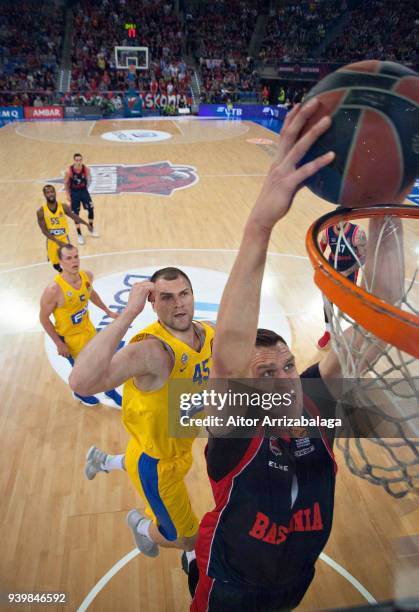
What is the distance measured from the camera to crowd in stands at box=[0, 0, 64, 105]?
77.9 ft

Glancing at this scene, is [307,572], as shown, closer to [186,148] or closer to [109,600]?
[109,600]

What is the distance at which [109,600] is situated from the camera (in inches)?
114

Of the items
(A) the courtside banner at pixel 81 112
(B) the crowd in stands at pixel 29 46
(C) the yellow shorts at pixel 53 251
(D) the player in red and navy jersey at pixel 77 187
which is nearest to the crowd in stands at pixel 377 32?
(A) the courtside banner at pixel 81 112

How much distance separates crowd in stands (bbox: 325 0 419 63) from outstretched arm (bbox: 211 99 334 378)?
Result: 29408mm

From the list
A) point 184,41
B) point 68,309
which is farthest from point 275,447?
point 184,41

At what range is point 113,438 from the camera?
4.16 meters

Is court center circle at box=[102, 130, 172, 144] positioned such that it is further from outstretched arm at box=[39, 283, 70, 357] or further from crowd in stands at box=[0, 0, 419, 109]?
outstretched arm at box=[39, 283, 70, 357]

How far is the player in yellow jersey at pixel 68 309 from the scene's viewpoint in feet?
13.8

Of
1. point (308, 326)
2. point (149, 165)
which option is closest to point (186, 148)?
point (149, 165)

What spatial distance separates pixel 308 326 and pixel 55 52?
27249 mm

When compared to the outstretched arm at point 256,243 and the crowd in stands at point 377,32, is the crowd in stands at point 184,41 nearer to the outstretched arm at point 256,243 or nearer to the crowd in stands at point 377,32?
the crowd in stands at point 377,32

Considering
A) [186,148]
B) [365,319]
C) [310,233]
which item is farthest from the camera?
[186,148]

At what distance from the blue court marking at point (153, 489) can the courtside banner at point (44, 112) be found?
74.7ft

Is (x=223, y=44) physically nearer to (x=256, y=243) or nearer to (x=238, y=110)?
(x=238, y=110)
